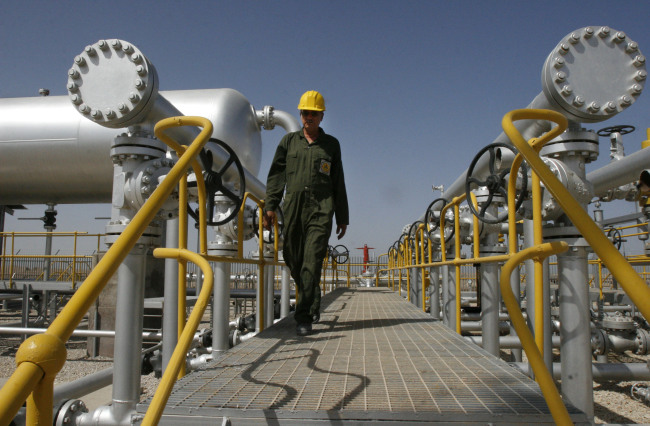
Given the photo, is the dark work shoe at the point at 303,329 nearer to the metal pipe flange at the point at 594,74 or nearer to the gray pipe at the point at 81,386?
the gray pipe at the point at 81,386

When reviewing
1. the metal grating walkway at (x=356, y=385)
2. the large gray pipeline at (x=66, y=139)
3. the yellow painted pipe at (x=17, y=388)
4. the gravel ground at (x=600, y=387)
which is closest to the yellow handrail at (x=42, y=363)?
the yellow painted pipe at (x=17, y=388)

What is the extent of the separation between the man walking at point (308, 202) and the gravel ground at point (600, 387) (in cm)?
303

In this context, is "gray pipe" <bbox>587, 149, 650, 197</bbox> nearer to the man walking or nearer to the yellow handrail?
the man walking

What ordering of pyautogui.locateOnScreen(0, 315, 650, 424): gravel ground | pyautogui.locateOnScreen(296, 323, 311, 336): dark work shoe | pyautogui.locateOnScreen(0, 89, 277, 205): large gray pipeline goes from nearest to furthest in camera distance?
pyautogui.locateOnScreen(296, 323, 311, 336): dark work shoe, pyautogui.locateOnScreen(0, 315, 650, 424): gravel ground, pyautogui.locateOnScreen(0, 89, 277, 205): large gray pipeline

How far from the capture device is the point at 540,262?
59.2 inches

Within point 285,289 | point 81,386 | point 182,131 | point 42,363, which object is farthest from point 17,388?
point 285,289

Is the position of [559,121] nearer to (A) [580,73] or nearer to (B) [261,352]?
(A) [580,73]

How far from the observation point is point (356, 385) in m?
1.67

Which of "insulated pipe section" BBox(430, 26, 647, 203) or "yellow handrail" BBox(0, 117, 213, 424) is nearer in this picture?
"yellow handrail" BBox(0, 117, 213, 424)

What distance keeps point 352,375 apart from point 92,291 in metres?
1.20

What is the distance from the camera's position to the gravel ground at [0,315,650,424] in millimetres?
4348

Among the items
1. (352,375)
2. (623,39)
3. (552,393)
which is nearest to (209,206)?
(352,375)

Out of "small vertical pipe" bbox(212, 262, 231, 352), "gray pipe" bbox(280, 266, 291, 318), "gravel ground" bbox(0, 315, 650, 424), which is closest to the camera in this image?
"small vertical pipe" bbox(212, 262, 231, 352)

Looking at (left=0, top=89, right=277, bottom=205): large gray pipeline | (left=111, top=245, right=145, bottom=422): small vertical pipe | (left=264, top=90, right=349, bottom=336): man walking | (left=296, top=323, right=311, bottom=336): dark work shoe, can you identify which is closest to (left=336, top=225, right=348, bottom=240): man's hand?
(left=264, top=90, right=349, bottom=336): man walking
